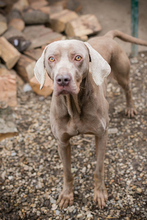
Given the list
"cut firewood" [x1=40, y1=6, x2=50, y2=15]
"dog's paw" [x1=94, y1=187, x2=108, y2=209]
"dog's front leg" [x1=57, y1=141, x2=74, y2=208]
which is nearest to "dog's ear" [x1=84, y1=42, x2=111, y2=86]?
"dog's front leg" [x1=57, y1=141, x2=74, y2=208]

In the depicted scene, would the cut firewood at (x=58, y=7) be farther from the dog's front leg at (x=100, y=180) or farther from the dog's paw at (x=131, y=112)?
the dog's front leg at (x=100, y=180)

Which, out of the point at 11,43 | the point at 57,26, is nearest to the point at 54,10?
the point at 57,26

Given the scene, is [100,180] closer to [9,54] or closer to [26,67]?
[26,67]

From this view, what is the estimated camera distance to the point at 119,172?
10.3ft

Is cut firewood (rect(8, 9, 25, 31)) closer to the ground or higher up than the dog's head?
closer to the ground

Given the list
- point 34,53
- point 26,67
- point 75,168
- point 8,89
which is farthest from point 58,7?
point 75,168

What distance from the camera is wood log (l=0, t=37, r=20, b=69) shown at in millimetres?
4443

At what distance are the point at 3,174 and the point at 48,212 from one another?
2.63 feet

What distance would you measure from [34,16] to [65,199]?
4053 millimetres

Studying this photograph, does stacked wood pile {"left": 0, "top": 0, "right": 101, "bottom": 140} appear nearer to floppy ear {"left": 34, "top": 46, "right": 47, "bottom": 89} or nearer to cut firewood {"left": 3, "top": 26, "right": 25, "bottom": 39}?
cut firewood {"left": 3, "top": 26, "right": 25, "bottom": 39}

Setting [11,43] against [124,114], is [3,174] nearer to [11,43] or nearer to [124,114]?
[124,114]

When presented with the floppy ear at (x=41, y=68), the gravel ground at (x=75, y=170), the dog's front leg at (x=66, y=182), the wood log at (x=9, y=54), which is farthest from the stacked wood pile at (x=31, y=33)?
the floppy ear at (x=41, y=68)

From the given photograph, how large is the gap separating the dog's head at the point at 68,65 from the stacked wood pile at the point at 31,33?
226 cm

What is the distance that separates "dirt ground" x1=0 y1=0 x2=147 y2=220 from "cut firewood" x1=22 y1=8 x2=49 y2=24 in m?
2.03
